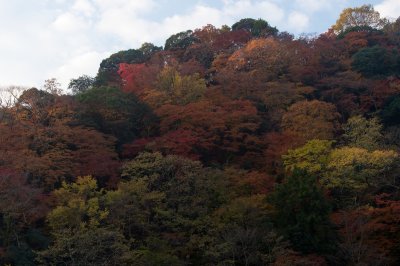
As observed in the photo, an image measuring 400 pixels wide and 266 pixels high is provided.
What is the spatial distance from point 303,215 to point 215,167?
7.63m

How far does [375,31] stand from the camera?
46.1 meters

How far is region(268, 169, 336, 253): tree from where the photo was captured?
20.0 m

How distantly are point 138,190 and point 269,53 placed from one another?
64.8 ft

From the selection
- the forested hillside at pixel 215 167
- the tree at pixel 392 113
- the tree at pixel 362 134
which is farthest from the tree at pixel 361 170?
the tree at pixel 392 113

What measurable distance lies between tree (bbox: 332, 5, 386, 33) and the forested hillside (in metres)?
14.3

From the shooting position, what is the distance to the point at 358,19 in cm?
5284

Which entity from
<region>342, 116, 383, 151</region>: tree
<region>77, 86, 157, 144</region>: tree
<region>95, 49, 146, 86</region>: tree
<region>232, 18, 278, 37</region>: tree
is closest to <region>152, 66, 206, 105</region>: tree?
<region>77, 86, 157, 144</region>: tree

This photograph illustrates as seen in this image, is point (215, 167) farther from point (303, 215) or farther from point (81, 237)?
point (81, 237)

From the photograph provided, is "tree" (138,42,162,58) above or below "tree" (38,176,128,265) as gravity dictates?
above

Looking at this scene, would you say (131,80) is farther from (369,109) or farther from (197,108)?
(369,109)

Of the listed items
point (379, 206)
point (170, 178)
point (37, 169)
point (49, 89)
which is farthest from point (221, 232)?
point (49, 89)

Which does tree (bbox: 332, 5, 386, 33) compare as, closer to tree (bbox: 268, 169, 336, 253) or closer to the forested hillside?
the forested hillside

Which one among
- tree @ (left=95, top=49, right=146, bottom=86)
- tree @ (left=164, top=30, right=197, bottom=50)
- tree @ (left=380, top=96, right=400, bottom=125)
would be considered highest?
→ tree @ (left=164, top=30, right=197, bottom=50)

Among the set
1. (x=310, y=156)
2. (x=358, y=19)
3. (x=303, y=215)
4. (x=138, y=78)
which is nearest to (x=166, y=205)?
(x=303, y=215)
